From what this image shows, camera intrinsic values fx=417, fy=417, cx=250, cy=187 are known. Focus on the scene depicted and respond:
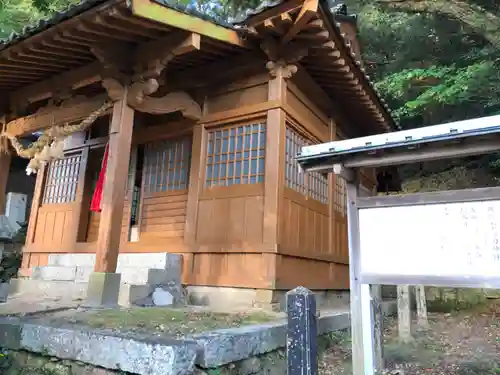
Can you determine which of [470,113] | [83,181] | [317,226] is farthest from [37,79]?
[470,113]

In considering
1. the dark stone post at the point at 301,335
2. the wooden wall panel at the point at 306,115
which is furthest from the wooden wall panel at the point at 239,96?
the dark stone post at the point at 301,335

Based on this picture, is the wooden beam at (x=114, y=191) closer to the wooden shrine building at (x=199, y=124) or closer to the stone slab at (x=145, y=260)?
the wooden shrine building at (x=199, y=124)

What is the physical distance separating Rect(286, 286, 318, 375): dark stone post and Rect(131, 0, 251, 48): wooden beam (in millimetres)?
3894

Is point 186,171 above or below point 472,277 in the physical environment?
above

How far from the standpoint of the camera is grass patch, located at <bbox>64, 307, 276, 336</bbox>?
4.14m

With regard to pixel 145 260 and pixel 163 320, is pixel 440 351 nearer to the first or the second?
pixel 163 320

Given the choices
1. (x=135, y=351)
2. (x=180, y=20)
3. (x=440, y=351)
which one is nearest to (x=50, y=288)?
(x=135, y=351)

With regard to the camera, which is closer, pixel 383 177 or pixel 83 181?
pixel 83 181

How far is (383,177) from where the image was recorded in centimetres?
1388

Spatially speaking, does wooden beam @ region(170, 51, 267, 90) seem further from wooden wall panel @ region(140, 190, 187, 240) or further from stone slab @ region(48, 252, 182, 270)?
stone slab @ region(48, 252, 182, 270)

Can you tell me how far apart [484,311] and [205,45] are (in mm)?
8393

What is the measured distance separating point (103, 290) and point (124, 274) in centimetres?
109

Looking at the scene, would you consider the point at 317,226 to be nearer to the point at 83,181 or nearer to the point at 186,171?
the point at 186,171

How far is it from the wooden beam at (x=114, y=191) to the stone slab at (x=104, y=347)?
140 cm
